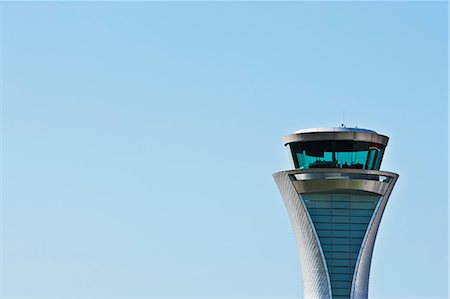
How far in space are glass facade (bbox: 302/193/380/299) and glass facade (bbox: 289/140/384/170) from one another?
257 cm

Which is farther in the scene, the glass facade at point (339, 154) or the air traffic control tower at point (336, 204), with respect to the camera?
the glass facade at point (339, 154)

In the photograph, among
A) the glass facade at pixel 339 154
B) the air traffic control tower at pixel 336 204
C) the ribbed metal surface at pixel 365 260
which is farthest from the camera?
the glass facade at pixel 339 154

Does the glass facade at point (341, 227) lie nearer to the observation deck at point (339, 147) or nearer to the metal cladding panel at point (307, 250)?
the metal cladding panel at point (307, 250)

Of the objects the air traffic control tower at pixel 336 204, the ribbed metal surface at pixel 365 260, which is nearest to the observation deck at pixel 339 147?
the air traffic control tower at pixel 336 204

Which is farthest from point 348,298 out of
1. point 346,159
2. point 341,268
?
point 346,159

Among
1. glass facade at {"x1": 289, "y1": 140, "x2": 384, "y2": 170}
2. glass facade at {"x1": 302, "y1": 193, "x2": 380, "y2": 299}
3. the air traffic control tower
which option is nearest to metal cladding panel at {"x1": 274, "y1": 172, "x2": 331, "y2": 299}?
the air traffic control tower

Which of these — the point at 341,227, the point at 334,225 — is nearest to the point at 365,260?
the point at 341,227

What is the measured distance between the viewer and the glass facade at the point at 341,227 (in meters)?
144

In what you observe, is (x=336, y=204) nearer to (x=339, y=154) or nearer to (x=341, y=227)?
(x=341, y=227)

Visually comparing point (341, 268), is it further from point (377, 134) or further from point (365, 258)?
point (377, 134)

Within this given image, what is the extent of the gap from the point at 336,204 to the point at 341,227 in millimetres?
1989

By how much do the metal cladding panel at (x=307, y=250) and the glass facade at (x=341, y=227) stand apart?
0.51m

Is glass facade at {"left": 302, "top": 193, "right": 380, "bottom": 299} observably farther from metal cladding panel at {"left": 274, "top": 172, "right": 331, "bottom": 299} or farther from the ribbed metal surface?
metal cladding panel at {"left": 274, "top": 172, "right": 331, "bottom": 299}

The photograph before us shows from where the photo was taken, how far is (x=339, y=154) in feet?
475
